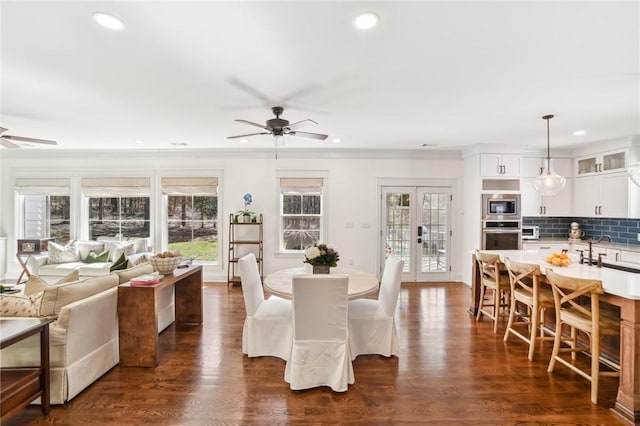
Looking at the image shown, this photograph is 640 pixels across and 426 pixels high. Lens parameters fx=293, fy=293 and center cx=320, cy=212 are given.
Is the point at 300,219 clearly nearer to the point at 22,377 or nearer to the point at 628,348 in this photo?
the point at 22,377

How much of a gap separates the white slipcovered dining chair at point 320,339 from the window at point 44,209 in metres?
5.95

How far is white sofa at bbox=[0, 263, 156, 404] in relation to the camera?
2031 millimetres

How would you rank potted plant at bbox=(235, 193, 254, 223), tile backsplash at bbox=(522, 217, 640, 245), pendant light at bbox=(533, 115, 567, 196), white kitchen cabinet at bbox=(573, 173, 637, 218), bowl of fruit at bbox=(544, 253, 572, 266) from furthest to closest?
potted plant at bbox=(235, 193, 254, 223), tile backsplash at bbox=(522, 217, 640, 245), white kitchen cabinet at bbox=(573, 173, 637, 218), pendant light at bbox=(533, 115, 567, 196), bowl of fruit at bbox=(544, 253, 572, 266)

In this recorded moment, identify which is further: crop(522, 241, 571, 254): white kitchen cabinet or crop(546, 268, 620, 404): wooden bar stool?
crop(522, 241, 571, 254): white kitchen cabinet

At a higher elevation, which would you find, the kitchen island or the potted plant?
the potted plant

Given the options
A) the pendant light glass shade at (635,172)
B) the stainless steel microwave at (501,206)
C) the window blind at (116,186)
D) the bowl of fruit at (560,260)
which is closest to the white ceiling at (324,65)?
the pendant light glass shade at (635,172)

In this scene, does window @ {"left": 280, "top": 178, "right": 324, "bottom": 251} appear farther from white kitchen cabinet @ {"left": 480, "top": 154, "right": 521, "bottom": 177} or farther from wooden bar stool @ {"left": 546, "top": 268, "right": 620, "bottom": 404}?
wooden bar stool @ {"left": 546, "top": 268, "right": 620, "bottom": 404}

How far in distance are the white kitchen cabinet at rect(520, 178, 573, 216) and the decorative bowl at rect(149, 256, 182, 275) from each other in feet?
18.4

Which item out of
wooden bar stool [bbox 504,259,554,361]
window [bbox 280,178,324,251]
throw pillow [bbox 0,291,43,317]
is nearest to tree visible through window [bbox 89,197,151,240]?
window [bbox 280,178,324,251]

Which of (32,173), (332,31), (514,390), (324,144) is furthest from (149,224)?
(514,390)

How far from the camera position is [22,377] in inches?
74.5

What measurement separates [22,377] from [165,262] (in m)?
1.36

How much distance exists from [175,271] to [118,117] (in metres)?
2.03


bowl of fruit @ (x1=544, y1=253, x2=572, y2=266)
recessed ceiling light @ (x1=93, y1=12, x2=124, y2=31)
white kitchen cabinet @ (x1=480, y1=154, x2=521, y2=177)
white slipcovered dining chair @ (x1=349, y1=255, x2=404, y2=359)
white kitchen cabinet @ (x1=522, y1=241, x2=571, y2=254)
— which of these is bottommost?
white slipcovered dining chair @ (x1=349, y1=255, x2=404, y2=359)
